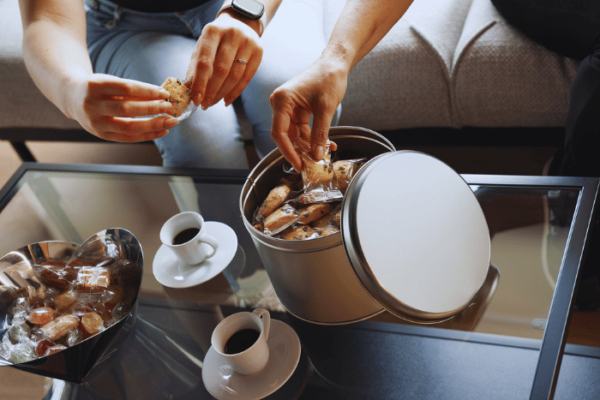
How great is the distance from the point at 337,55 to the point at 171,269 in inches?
19.2

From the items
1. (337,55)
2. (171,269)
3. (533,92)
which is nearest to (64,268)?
(171,269)

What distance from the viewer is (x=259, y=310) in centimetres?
62

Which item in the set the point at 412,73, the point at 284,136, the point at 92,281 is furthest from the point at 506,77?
the point at 92,281

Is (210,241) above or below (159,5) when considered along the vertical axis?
below

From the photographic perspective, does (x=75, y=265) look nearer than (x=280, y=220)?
No

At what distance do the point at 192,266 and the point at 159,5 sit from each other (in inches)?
25.9

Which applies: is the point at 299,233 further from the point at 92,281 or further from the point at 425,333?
the point at 92,281

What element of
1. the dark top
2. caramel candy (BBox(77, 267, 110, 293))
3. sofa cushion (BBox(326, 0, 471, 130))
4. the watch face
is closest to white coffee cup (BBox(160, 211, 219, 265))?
caramel candy (BBox(77, 267, 110, 293))

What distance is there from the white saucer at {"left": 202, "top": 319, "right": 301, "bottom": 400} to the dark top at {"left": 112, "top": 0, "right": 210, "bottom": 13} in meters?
0.82

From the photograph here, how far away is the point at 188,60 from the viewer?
3.57 ft

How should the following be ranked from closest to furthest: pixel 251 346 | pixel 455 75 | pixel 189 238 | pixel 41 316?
1. pixel 251 346
2. pixel 41 316
3. pixel 189 238
4. pixel 455 75

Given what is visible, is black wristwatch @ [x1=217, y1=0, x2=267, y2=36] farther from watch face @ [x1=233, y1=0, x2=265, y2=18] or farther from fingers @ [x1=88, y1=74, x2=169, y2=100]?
fingers @ [x1=88, y1=74, x2=169, y2=100]

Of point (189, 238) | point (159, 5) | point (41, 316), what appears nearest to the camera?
point (41, 316)

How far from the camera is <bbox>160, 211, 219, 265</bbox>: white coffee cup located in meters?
0.78
